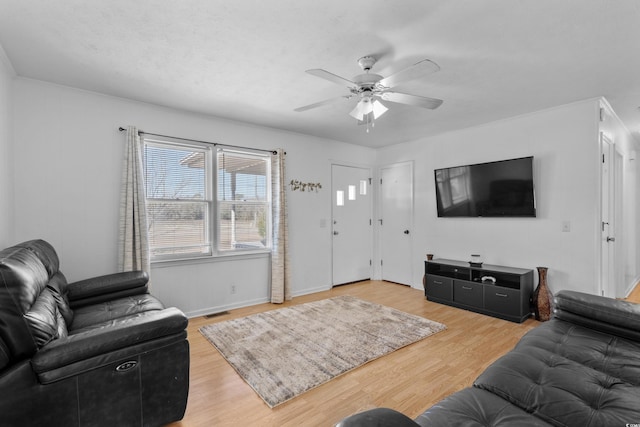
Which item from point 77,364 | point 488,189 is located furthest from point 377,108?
point 77,364

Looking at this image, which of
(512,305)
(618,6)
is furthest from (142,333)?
(512,305)

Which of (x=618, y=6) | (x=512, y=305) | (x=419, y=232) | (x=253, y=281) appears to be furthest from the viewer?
(x=419, y=232)

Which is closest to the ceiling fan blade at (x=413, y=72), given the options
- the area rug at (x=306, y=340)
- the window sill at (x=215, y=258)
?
the area rug at (x=306, y=340)

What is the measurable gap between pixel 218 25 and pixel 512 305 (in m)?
4.11

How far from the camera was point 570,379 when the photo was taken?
1.34 meters

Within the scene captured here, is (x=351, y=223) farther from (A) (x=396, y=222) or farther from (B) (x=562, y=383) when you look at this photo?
(B) (x=562, y=383)

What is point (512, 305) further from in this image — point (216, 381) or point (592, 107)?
point (216, 381)

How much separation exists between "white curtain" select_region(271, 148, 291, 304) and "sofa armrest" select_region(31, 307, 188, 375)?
96.4 inches

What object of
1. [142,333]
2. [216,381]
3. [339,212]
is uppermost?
[339,212]

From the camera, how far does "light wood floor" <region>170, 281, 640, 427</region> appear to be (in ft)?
6.37

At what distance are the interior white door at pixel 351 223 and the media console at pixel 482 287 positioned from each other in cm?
144

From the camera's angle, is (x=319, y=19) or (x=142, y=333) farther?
(x=319, y=19)

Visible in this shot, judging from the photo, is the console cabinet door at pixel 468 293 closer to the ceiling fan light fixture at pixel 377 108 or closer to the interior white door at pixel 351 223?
the interior white door at pixel 351 223

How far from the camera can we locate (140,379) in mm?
1688
